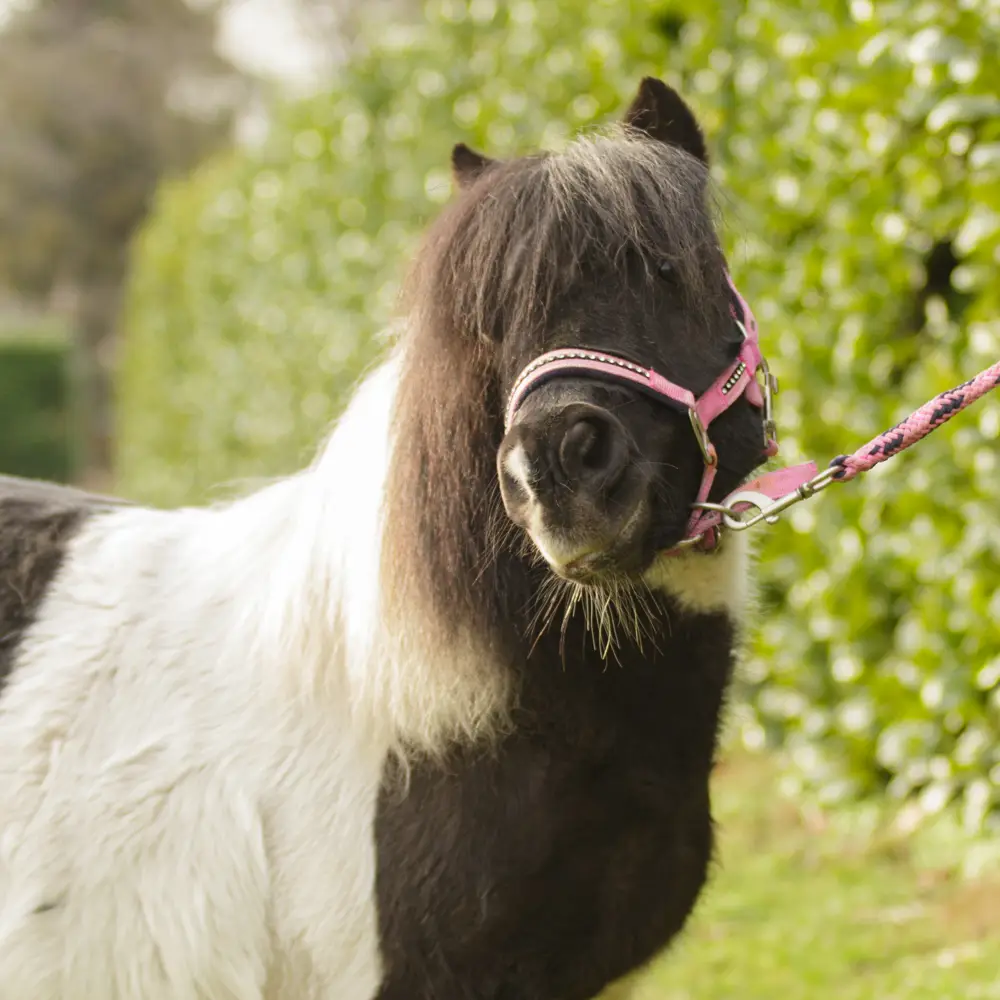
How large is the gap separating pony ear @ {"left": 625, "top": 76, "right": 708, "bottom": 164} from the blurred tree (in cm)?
2707

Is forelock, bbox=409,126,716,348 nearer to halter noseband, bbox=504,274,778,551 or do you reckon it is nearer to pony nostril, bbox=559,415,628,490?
halter noseband, bbox=504,274,778,551

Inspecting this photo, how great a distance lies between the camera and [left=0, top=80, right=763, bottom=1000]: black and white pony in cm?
194

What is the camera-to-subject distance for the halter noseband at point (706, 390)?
183cm

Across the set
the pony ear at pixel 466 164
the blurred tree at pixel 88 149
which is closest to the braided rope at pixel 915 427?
the pony ear at pixel 466 164

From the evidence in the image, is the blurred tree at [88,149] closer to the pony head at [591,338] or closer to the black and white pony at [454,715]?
the black and white pony at [454,715]

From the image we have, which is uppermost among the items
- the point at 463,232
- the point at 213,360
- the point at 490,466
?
the point at 463,232

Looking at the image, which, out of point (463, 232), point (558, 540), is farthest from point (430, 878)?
point (463, 232)

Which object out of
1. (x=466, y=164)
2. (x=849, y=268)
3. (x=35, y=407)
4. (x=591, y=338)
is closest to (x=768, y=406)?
(x=591, y=338)

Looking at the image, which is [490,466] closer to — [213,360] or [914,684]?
[914,684]

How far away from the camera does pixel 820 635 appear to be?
4.60 meters

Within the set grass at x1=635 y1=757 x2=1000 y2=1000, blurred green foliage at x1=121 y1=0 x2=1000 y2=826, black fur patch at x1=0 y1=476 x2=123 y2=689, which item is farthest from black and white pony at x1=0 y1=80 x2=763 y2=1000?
grass at x1=635 y1=757 x2=1000 y2=1000

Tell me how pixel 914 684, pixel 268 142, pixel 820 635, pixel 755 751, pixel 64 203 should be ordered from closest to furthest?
pixel 914 684, pixel 820 635, pixel 755 751, pixel 268 142, pixel 64 203

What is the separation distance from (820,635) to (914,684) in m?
0.48

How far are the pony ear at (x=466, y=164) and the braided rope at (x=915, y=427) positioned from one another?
34.3 inches
